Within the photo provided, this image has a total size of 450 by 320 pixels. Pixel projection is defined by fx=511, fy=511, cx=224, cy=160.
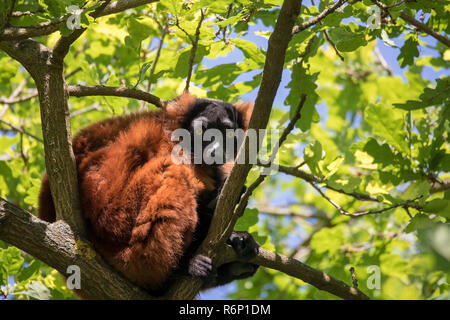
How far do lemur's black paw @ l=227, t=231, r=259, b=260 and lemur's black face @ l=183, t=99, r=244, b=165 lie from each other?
0.95 metres

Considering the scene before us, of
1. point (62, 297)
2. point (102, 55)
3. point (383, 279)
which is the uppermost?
point (102, 55)

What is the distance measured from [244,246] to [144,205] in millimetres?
1040

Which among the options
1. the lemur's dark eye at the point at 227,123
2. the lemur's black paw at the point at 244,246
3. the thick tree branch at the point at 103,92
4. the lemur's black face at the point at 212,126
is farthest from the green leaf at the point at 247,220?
the thick tree branch at the point at 103,92

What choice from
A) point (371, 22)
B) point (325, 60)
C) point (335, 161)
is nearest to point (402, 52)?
point (371, 22)

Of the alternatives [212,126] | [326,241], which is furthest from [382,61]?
[212,126]

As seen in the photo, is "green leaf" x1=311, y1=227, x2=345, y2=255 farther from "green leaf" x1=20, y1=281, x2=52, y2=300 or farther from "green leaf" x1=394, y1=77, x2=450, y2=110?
"green leaf" x1=20, y1=281, x2=52, y2=300

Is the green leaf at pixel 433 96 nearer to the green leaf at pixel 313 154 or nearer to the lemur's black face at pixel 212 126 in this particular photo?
the green leaf at pixel 313 154

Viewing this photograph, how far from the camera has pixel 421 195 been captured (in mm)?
4840

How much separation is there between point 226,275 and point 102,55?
4.15 m

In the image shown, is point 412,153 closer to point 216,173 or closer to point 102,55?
point 216,173

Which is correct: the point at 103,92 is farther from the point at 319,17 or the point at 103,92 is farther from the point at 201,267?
the point at 319,17

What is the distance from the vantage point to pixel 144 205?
452 cm

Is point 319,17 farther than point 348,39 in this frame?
No

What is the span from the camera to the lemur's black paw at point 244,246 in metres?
4.80
